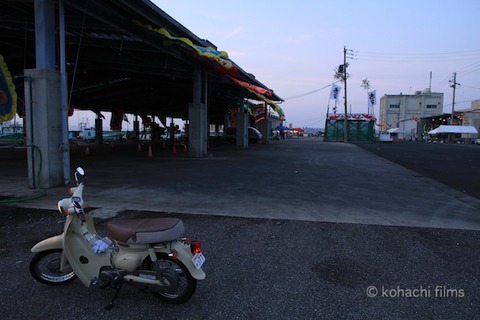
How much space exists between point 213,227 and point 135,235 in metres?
2.82

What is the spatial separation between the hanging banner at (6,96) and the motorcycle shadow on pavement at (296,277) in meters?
4.67

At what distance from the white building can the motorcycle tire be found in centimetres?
11143

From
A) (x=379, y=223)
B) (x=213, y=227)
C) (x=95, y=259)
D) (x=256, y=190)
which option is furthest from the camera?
(x=256, y=190)

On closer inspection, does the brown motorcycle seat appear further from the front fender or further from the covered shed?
the covered shed

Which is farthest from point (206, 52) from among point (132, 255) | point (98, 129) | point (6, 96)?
point (98, 129)

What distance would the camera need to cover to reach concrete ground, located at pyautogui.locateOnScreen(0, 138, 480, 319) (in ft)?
11.4

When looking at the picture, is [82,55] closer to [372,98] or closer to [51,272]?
[51,272]

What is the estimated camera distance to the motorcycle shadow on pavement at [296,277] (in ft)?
11.2

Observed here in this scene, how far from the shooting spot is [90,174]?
12234 millimetres

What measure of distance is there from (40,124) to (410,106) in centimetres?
11453

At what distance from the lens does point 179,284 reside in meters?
3.48

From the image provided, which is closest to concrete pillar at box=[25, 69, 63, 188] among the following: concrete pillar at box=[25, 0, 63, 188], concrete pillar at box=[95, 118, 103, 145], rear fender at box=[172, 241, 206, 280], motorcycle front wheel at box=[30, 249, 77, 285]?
concrete pillar at box=[25, 0, 63, 188]

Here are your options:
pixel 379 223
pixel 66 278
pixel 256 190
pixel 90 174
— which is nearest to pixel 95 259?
pixel 66 278

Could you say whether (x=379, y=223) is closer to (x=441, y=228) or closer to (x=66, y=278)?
(x=441, y=228)
